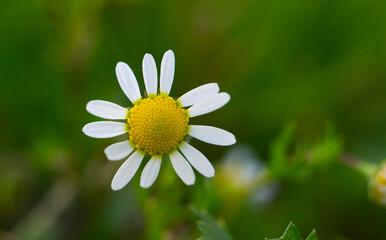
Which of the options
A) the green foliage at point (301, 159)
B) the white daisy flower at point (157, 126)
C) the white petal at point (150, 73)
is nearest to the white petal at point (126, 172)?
the white daisy flower at point (157, 126)

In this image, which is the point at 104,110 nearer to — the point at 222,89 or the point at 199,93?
the point at 199,93

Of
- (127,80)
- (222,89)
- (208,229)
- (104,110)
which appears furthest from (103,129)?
(222,89)

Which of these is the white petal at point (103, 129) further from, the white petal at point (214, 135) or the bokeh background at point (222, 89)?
the bokeh background at point (222, 89)

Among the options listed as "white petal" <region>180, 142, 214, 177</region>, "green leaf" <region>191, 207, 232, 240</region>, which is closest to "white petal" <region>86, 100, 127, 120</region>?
"white petal" <region>180, 142, 214, 177</region>

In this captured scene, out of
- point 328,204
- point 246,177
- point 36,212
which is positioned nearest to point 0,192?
point 36,212

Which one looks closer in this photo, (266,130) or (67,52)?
(67,52)

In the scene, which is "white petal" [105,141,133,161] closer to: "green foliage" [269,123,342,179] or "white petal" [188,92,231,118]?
"white petal" [188,92,231,118]

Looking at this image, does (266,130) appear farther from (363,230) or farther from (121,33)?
(121,33)
